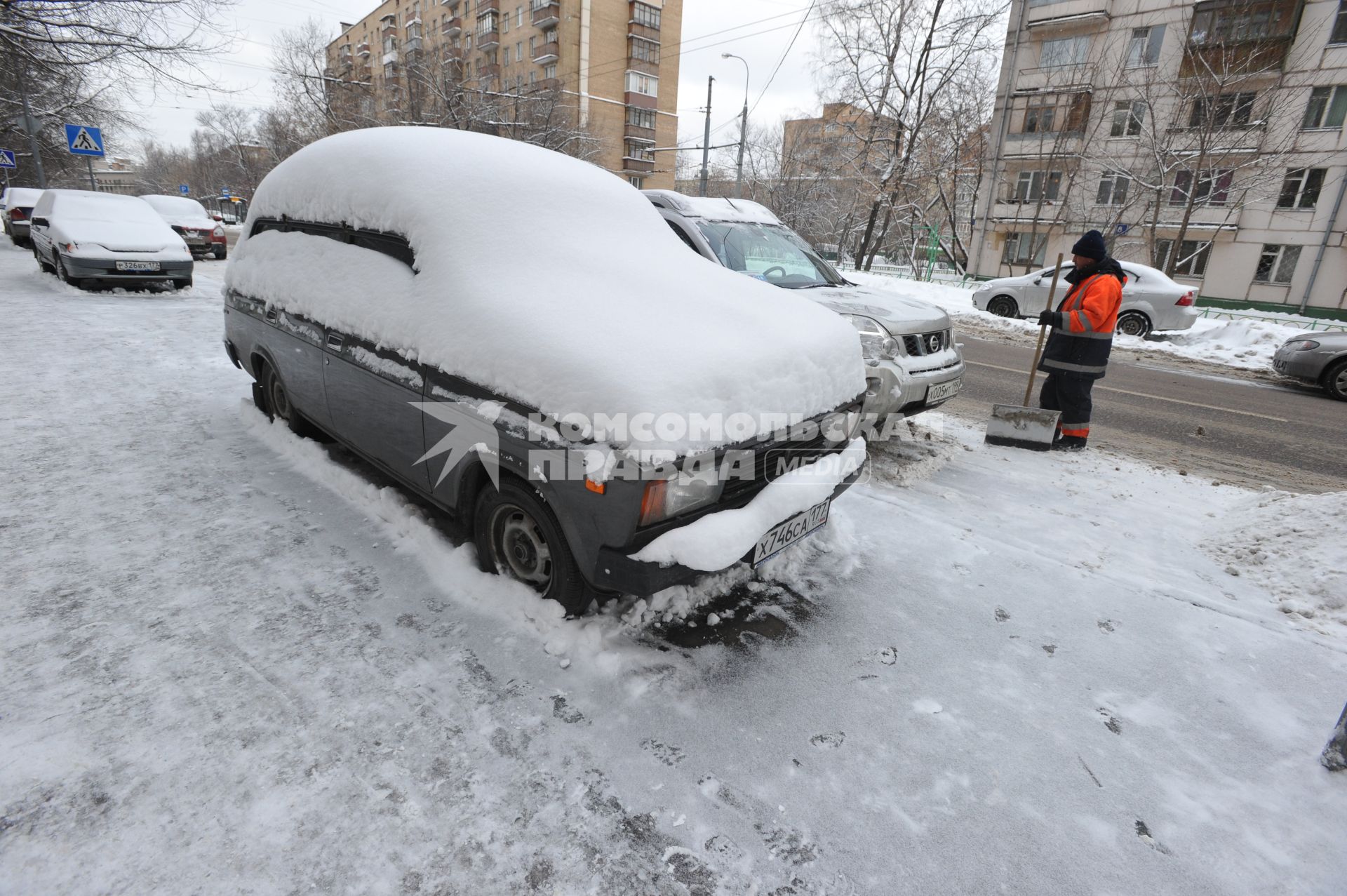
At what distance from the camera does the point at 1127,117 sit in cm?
→ 2509

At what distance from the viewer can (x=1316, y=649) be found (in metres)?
2.99

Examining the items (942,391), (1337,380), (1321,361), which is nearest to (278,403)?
(942,391)

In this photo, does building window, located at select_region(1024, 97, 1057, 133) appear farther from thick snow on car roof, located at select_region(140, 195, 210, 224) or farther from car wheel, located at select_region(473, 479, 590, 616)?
car wheel, located at select_region(473, 479, 590, 616)

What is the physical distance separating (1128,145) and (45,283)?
33509 millimetres

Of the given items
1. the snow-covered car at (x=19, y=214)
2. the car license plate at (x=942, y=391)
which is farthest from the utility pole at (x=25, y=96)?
the car license plate at (x=942, y=391)

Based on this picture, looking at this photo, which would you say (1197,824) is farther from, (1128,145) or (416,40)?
(416,40)

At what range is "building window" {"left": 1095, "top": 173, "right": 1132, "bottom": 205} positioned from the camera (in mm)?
25406

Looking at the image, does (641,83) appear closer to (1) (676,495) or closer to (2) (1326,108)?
(2) (1326,108)

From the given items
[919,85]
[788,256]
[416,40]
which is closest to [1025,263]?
[919,85]

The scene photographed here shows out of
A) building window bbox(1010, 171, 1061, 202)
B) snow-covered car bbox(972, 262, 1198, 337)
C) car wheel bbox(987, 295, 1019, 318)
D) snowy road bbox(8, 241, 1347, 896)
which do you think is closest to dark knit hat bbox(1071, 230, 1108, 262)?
snowy road bbox(8, 241, 1347, 896)

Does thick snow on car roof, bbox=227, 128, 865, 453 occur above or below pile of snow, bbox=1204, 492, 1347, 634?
above

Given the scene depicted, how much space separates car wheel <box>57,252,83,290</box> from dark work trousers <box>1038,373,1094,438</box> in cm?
1356

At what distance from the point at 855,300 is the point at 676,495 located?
12.0ft

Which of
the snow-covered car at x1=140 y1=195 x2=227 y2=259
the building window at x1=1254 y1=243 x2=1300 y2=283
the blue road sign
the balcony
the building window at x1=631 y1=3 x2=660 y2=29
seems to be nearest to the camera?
the snow-covered car at x1=140 y1=195 x2=227 y2=259
